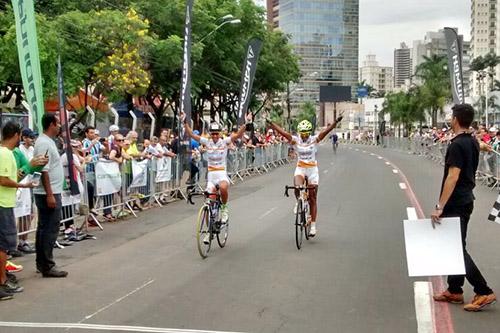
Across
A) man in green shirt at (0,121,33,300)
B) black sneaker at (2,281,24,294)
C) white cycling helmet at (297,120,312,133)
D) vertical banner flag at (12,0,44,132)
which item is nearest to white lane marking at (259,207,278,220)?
white cycling helmet at (297,120,312,133)

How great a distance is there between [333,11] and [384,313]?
133193 mm

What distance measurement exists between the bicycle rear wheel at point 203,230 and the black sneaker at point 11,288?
2.70 metres

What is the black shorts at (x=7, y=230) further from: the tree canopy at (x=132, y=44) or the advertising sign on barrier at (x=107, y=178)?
the tree canopy at (x=132, y=44)

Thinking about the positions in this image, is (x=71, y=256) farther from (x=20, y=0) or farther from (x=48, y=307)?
(x=20, y=0)

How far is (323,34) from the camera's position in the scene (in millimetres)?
134375

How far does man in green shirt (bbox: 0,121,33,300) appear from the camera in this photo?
7.52 meters

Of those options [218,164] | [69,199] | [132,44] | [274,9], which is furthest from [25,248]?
[274,9]

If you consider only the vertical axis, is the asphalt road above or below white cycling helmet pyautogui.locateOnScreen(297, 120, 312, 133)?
below

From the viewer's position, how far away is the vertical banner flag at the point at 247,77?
Result: 2697 centimetres

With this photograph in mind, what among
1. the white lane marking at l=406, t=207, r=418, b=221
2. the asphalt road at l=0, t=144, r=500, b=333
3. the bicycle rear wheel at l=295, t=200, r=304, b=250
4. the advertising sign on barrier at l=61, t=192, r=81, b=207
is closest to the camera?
the asphalt road at l=0, t=144, r=500, b=333

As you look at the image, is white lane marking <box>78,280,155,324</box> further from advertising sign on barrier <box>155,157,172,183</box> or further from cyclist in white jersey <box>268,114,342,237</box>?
advertising sign on barrier <box>155,157,172,183</box>

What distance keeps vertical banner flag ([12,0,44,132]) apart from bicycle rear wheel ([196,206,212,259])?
305 centimetres

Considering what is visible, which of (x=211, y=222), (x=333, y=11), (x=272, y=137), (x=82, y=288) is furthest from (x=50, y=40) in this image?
(x=333, y=11)

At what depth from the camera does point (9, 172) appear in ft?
25.1
